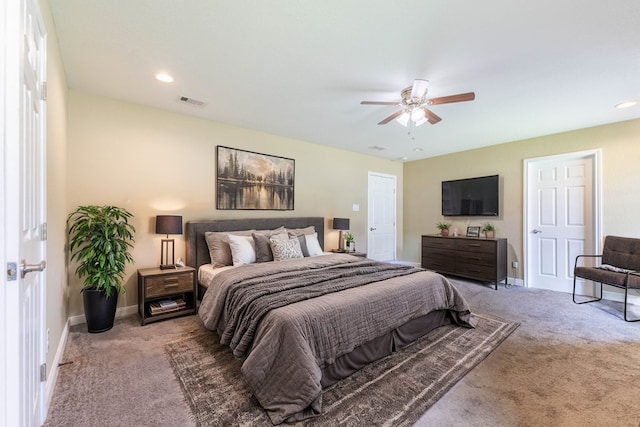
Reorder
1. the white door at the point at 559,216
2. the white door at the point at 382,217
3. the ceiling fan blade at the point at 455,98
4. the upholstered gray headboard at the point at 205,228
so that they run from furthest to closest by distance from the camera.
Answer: the white door at the point at 382,217, the white door at the point at 559,216, the upholstered gray headboard at the point at 205,228, the ceiling fan blade at the point at 455,98

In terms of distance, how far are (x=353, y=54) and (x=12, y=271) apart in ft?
7.87

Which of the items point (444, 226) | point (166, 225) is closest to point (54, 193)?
point (166, 225)

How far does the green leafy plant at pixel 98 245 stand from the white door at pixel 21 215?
1.26 metres

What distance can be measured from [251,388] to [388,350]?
1.17 metres

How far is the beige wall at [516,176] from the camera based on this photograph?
3.75 m

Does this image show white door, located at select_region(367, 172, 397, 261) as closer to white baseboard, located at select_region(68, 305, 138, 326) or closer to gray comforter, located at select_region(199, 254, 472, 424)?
gray comforter, located at select_region(199, 254, 472, 424)

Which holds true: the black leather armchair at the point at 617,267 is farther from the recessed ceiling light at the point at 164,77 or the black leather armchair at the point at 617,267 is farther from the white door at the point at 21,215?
the recessed ceiling light at the point at 164,77

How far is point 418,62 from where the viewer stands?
2340 mm

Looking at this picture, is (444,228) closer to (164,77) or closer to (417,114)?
(417,114)

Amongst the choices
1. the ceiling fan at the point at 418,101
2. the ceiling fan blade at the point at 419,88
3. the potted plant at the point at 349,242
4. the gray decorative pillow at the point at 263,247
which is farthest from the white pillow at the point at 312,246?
the ceiling fan blade at the point at 419,88

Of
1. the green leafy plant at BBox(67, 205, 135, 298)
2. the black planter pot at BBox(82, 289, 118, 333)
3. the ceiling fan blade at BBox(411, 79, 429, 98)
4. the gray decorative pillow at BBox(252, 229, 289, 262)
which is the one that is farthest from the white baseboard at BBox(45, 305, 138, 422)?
the ceiling fan blade at BBox(411, 79, 429, 98)

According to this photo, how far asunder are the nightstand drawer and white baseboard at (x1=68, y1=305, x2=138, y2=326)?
20.7 inches

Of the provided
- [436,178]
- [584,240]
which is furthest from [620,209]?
[436,178]

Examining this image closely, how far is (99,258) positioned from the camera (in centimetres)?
267
